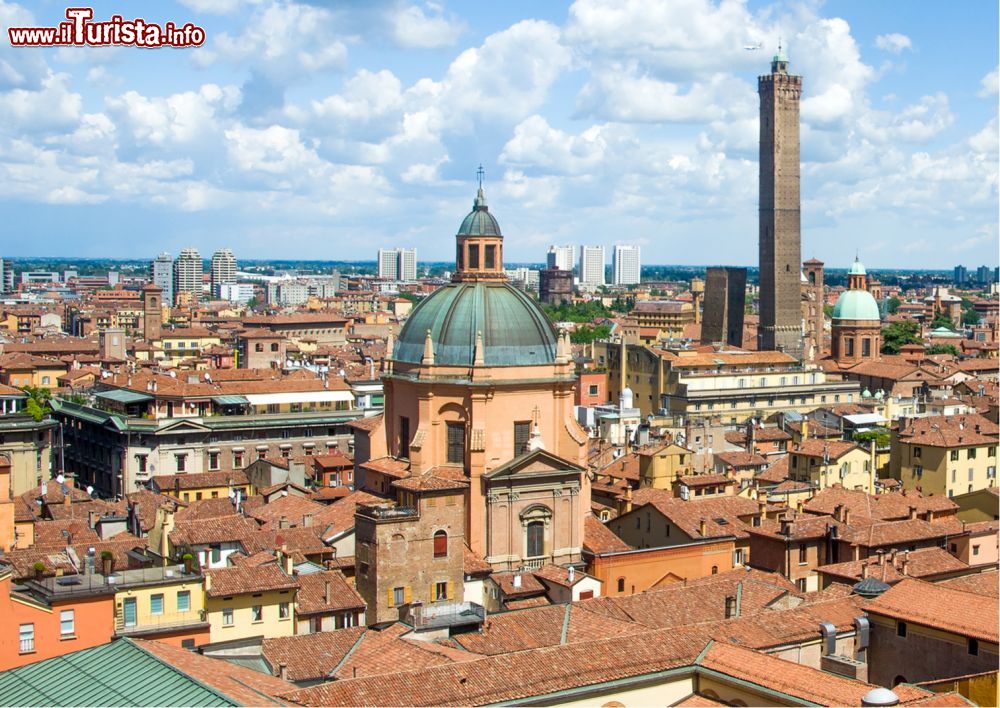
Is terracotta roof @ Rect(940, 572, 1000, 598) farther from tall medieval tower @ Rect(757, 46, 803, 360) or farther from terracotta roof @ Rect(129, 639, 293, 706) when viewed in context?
tall medieval tower @ Rect(757, 46, 803, 360)

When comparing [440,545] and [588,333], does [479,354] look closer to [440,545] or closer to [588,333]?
[440,545]

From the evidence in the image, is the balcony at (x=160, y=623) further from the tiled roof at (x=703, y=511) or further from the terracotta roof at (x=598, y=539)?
the tiled roof at (x=703, y=511)

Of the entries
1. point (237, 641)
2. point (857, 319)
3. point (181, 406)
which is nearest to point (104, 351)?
point (181, 406)

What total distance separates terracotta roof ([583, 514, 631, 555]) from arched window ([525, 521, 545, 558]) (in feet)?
3.76

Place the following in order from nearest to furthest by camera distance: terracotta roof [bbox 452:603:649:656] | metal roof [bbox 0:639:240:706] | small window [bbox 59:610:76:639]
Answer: metal roof [bbox 0:639:240:706]
small window [bbox 59:610:76:639]
terracotta roof [bbox 452:603:649:656]

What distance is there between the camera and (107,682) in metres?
20.2

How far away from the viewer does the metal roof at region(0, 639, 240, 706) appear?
19250 mm

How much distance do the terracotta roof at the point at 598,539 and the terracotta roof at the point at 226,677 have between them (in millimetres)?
16734

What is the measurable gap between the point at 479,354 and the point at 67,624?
1548cm

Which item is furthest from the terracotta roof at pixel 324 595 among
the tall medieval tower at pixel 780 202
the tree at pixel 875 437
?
the tall medieval tower at pixel 780 202

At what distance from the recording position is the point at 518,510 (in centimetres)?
3988

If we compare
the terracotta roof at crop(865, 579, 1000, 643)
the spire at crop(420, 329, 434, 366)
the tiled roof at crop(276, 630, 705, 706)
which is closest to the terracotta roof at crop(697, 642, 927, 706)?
the tiled roof at crop(276, 630, 705, 706)

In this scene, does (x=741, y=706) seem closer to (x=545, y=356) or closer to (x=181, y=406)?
(x=545, y=356)

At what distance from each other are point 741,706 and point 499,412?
1794cm
